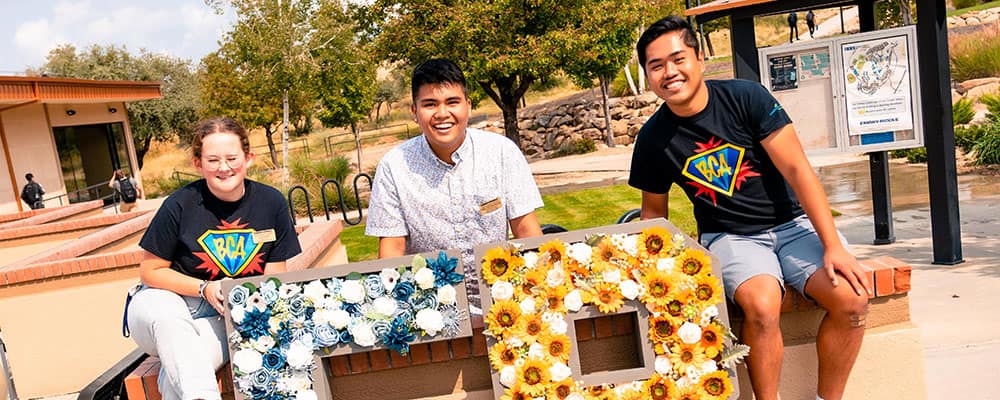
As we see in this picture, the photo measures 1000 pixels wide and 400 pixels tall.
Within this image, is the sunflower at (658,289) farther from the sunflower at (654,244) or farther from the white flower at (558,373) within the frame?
the white flower at (558,373)

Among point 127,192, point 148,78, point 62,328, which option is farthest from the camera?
point 148,78

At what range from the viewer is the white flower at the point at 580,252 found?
296 centimetres

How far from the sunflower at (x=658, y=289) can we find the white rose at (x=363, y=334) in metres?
1.00

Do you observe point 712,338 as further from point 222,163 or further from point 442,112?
point 222,163

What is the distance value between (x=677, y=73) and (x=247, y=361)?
6.56 feet

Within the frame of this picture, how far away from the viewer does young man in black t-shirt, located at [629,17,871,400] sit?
2.95m

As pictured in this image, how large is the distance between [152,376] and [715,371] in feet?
6.87

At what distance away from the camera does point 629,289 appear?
2.90 m

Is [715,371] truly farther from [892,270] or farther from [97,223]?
[97,223]

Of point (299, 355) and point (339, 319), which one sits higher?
point (339, 319)

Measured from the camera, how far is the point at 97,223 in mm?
10172

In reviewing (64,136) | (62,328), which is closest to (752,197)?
(62,328)

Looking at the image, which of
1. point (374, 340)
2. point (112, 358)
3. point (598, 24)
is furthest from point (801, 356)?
point (598, 24)

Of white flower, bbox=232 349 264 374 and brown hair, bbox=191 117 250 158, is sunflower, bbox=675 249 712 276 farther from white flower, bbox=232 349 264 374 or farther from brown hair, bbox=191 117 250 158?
brown hair, bbox=191 117 250 158
